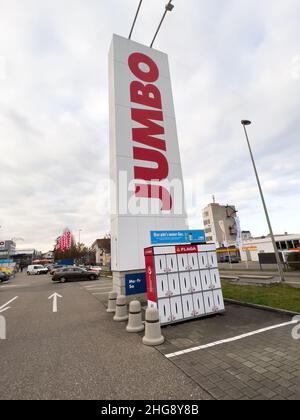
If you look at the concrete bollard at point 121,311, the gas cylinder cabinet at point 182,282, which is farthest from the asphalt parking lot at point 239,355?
the concrete bollard at point 121,311

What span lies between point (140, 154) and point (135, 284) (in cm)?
630

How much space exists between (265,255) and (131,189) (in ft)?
72.7

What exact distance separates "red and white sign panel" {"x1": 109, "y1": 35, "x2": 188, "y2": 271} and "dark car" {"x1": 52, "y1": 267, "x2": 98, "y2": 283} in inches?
591

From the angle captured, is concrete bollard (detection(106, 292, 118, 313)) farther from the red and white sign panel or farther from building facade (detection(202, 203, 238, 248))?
building facade (detection(202, 203, 238, 248))

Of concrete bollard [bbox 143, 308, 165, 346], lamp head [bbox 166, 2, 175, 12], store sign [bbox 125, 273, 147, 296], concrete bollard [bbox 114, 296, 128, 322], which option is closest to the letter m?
lamp head [bbox 166, 2, 175, 12]

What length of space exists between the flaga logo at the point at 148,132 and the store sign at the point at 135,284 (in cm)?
362

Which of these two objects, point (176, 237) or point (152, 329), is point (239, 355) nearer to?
point (152, 329)

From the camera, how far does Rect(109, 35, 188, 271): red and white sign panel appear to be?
998 centimetres

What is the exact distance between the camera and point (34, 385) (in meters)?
3.63

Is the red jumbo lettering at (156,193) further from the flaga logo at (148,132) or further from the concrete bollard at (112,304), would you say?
the concrete bollard at (112,304)

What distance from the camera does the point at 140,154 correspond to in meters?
10.9
